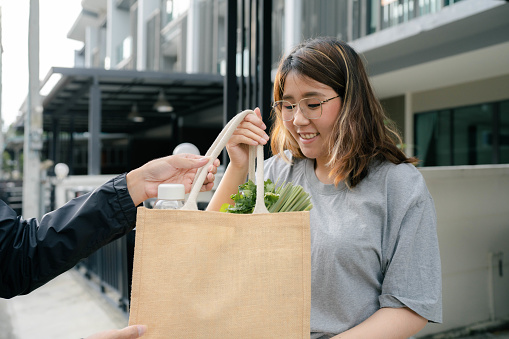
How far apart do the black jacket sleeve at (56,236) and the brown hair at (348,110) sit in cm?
72

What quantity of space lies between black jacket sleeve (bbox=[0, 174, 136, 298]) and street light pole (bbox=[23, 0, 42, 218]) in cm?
575

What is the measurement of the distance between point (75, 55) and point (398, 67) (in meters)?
32.1

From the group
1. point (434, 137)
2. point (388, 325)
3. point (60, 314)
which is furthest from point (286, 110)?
point (434, 137)

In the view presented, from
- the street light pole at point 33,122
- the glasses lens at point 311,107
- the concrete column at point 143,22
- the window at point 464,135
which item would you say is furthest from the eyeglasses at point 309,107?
the concrete column at point 143,22

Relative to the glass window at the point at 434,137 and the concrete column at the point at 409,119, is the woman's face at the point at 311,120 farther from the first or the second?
the concrete column at the point at 409,119

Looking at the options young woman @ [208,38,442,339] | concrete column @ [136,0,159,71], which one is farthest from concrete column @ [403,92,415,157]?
concrete column @ [136,0,159,71]

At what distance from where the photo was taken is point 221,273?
1055 millimetres

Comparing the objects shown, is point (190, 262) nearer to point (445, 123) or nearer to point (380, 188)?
point (380, 188)

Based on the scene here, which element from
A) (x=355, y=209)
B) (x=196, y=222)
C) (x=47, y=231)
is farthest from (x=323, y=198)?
(x=47, y=231)

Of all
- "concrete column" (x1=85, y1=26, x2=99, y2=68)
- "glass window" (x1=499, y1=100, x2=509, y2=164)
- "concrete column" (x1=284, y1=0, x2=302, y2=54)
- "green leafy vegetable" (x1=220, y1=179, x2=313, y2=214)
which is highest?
"concrete column" (x1=85, y1=26, x2=99, y2=68)

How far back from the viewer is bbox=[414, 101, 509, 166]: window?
28.2 ft

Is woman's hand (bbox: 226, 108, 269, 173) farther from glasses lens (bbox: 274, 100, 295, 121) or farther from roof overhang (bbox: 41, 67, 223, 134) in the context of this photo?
roof overhang (bbox: 41, 67, 223, 134)

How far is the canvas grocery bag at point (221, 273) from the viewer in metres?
1.03

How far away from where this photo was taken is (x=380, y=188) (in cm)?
143
